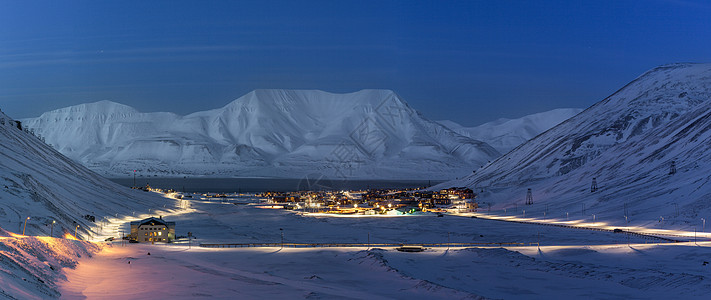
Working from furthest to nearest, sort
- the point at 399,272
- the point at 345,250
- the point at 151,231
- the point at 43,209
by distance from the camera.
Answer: the point at 151,231 < the point at 43,209 < the point at 345,250 < the point at 399,272

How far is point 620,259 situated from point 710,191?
220 ft

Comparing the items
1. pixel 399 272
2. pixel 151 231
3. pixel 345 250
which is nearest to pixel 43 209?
pixel 151 231

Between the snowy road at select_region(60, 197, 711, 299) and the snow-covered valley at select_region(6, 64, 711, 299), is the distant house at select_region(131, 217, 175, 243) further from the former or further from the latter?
the snow-covered valley at select_region(6, 64, 711, 299)

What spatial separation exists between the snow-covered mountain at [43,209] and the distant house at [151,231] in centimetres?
619

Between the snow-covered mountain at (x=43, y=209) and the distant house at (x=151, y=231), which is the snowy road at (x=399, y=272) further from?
the distant house at (x=151, y=231)

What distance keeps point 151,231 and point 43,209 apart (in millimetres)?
14119

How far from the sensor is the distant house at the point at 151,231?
89.9 metres

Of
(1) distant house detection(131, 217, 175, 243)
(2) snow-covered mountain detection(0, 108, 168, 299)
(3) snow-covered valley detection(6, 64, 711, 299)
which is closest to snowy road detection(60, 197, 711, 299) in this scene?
(3) snow-covered valley detection(6, 64, 711, 299)

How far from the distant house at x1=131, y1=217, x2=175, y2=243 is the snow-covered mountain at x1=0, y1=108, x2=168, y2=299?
619 centimetres

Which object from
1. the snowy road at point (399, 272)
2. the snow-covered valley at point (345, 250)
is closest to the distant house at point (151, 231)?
the snowy road at point (399, 272)

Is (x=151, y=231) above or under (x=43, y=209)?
under

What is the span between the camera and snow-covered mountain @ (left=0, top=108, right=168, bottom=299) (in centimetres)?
4766

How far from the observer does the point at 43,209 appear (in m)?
84.1

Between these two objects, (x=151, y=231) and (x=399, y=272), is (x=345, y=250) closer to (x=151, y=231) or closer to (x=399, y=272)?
(x=399, y=272)
